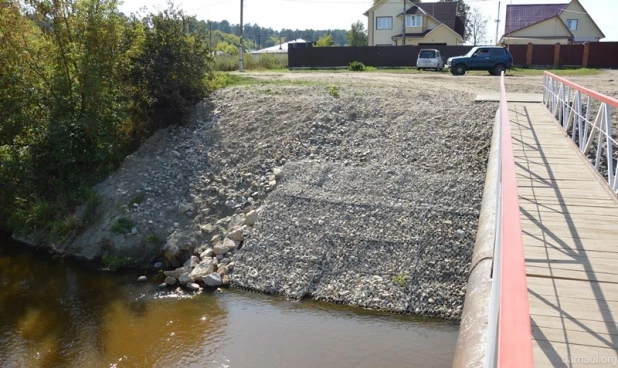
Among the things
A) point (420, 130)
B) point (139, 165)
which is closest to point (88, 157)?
point (139, 165)

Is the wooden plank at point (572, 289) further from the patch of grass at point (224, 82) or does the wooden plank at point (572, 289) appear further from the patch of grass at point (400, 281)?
the patch of grass at point (224, 82)

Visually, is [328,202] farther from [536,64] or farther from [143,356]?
[536,64]

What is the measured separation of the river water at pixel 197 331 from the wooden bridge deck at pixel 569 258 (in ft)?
8.36

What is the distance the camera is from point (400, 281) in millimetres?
9047

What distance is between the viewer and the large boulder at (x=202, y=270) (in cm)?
1012

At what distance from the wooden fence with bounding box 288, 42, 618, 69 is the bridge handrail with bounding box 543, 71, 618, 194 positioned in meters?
24.3

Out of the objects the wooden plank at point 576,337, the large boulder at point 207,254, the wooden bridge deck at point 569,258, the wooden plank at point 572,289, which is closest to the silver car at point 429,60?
the wooden bridge deck at point 569,258

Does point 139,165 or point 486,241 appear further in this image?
point 139,165

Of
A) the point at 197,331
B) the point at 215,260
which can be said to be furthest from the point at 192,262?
the point at 197,331

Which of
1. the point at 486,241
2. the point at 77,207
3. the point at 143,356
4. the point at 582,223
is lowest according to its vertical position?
the point at 143,356

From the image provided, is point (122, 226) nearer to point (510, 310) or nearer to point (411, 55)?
point (510, 310)

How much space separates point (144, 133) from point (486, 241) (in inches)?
454

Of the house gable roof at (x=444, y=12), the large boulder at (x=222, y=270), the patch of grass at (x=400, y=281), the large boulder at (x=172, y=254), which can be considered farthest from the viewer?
the house gable roof at (x=444, y=12)

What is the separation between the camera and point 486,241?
680 cm
